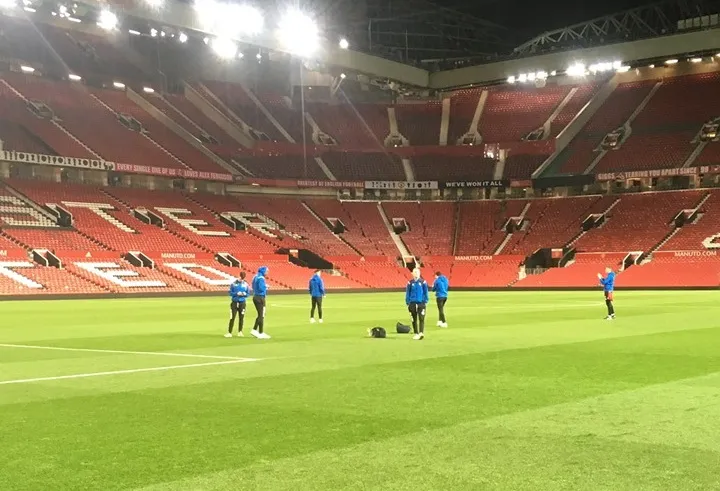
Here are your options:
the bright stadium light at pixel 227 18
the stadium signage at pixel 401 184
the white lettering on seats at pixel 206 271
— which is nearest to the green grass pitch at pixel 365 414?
the bright stadium light at pixel 227 18

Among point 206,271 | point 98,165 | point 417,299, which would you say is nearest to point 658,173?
point 206,271

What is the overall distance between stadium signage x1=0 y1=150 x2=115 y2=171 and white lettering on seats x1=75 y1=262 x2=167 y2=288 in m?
12.8

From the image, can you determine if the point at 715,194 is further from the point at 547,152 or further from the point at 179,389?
the point at 179,389

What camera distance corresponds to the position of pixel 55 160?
5953 centimetres

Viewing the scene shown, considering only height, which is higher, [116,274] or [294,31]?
[294,31]

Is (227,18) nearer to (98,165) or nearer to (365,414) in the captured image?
(98,165)

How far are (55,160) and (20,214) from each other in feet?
22.0

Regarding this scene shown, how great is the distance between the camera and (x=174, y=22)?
46.7 m

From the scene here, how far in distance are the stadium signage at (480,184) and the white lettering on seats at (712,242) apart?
66.9ft

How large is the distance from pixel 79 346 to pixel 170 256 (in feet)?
126

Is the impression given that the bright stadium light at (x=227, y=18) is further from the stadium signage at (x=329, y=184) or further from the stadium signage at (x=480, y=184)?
the stadium signage at (x=480, y=184)

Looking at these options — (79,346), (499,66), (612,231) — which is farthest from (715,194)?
(79,346)

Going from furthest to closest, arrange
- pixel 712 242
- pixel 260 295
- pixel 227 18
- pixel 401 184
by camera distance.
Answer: pixel 401 184
pixel 712 242
pixel 227 18
pixel 260 295

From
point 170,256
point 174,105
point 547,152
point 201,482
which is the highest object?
point 174,105
